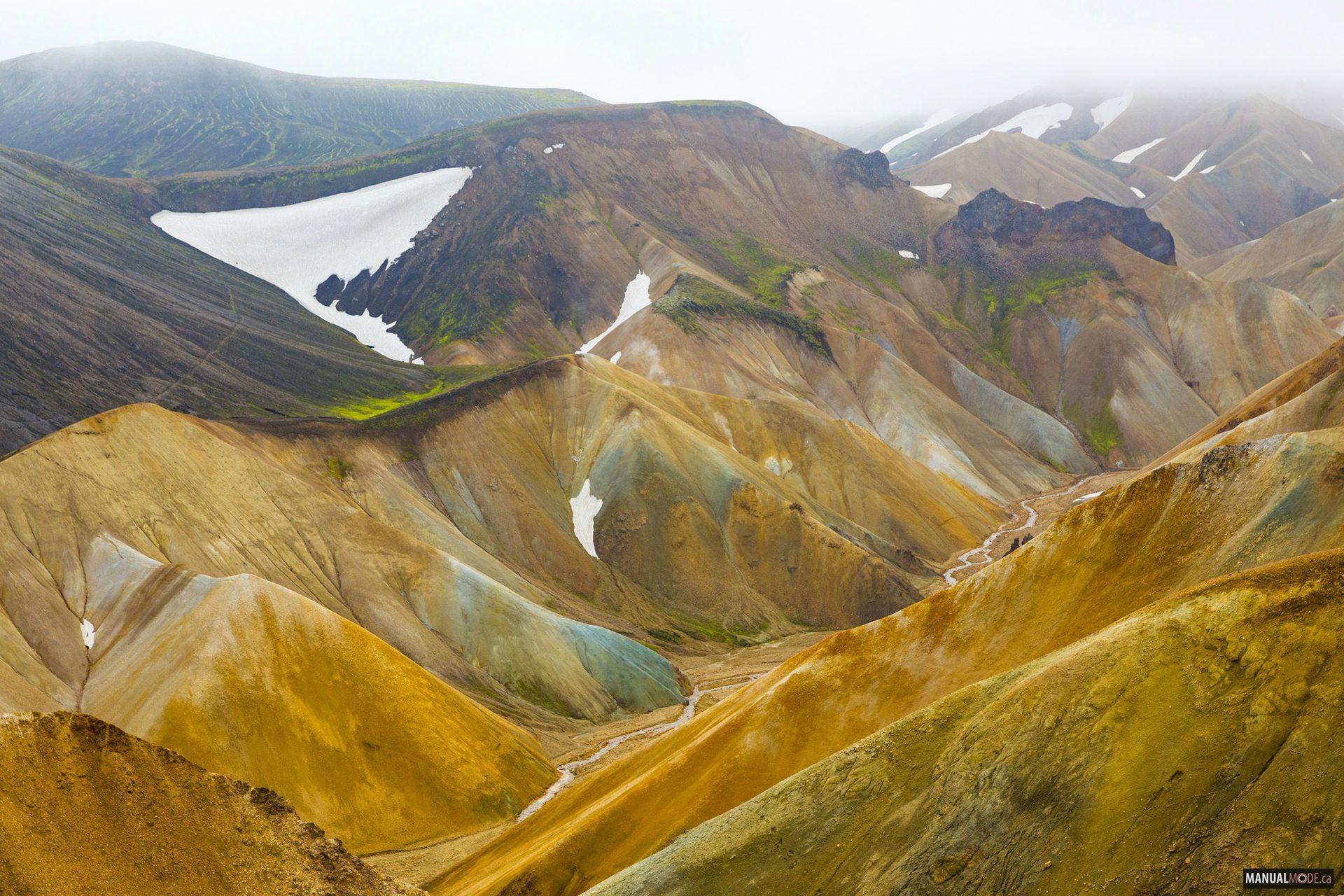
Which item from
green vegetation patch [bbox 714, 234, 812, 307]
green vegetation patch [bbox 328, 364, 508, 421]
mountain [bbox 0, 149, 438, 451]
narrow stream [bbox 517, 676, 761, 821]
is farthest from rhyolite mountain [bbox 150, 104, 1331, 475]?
narrow stream [bbox 517, 676, 761, 821]

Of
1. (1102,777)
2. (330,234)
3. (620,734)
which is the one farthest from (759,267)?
(1102,777)

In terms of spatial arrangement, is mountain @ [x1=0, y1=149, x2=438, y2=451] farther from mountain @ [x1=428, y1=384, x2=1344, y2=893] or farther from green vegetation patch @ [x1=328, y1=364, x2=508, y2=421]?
mountain @ [x1=428, y1=384, x2=1344, y2=893]

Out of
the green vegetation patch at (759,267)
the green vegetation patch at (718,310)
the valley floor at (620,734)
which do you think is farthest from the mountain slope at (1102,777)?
Answer: the green vegetation patch at (759,267)

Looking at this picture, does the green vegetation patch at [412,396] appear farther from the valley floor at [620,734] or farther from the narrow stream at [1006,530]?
the narrow stream at [1006,530]

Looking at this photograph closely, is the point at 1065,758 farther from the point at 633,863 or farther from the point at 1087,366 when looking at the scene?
the point at 1087,366

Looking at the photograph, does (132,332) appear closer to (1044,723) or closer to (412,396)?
(412,396)
